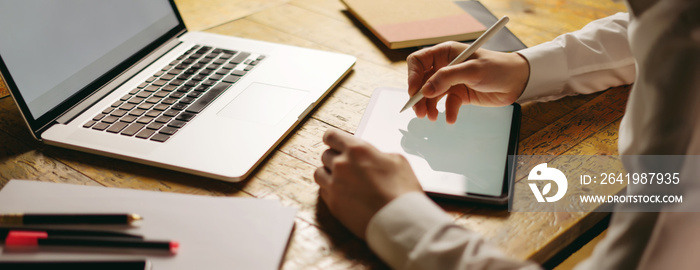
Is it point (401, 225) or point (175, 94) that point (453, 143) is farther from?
point (175, 94)

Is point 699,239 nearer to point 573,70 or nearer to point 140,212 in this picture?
point 573,70

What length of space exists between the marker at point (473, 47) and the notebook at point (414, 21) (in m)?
0.23

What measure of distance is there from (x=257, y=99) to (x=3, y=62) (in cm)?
33

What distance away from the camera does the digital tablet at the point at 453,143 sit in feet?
2.03

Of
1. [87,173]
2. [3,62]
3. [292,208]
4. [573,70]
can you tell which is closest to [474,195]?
[292,208]

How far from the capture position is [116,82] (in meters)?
0.80

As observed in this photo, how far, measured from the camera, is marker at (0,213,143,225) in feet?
1.78

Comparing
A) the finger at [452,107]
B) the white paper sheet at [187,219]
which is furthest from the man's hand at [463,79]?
the white paper sheet at [187,219]

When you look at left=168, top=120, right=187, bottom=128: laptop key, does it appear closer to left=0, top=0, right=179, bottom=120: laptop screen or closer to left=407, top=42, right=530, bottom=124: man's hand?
left=0, top=0, right=179, bottom=120: laptop screen

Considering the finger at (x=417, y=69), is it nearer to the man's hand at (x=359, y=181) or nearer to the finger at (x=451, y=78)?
the finger at (x=451, y=78)

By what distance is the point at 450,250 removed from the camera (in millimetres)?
502

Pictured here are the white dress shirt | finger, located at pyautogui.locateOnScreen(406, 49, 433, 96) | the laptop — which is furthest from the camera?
finger, located at pyautogui.locateOnScreen(406, 49, 433, 96)

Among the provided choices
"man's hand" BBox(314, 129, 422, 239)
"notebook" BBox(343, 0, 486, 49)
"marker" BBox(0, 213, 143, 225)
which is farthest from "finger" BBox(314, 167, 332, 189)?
"notebook" BBox(343, 0, 486, 49)

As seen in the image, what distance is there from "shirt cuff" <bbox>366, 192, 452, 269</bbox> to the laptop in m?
0.20
